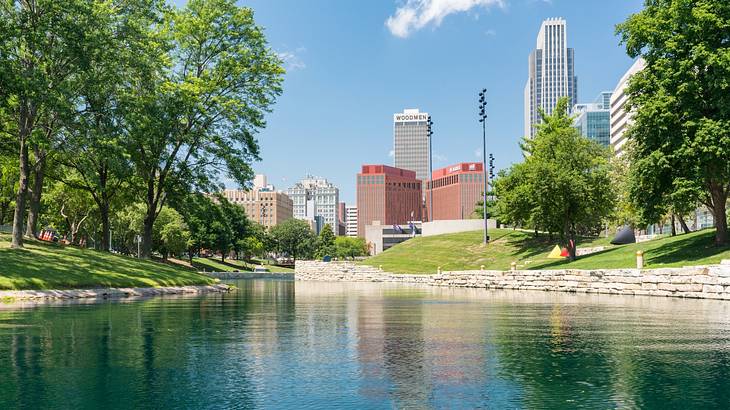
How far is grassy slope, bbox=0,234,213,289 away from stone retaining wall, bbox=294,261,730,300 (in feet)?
75.8

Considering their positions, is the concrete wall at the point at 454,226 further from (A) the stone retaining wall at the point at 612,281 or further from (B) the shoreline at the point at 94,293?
(B) the shoreline at the point at 94,293

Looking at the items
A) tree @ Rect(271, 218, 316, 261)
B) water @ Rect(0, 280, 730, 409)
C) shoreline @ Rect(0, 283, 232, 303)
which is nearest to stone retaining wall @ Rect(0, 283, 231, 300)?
shoreline @ Rect(0, 283, 232, 303)

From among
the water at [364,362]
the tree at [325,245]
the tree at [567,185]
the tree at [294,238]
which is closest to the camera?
the water at [364,362]

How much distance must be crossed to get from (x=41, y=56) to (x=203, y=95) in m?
11.5

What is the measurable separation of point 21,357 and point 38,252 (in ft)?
85.3

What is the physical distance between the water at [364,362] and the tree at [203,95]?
84.5 ft

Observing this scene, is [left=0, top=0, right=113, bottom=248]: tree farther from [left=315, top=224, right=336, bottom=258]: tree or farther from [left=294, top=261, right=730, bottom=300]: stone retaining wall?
[left=315, top=224, right=336, bottom=258]: tree

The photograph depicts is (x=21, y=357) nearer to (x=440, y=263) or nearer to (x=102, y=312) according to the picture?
(x=102, y=312)

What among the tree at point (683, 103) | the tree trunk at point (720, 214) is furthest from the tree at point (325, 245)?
the tree trunk at point (720, 214)

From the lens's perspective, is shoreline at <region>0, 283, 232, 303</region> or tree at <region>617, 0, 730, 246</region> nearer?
shoreline at <region>0, 283, 232, 303</region>

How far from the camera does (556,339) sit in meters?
13.8

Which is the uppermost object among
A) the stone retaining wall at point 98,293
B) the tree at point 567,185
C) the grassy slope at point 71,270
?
the tree at point 567,185

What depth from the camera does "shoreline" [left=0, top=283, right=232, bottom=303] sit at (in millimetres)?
26098

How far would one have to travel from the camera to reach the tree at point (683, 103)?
113 feet
